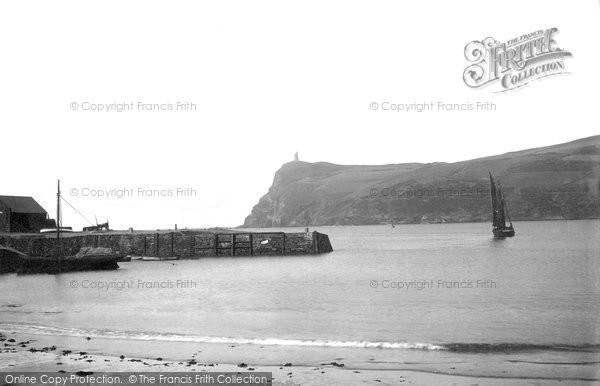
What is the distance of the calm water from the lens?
24.0m

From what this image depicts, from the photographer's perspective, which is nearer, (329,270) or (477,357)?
(477,357)

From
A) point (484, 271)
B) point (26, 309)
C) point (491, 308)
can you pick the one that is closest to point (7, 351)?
point (26, 309)

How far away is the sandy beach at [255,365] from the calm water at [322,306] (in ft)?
9.24

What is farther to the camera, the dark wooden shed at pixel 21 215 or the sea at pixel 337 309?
the dark wooden shed at pixel 21 215

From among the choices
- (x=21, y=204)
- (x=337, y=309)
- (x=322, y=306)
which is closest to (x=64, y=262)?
(x=21, y=204)

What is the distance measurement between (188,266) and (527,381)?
57.2m

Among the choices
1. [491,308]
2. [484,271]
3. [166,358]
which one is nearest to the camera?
[166,358]

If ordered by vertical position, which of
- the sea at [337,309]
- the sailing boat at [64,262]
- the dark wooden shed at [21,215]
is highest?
the dark wooden shed at [21,215]

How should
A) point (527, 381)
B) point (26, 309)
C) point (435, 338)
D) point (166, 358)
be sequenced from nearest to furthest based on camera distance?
1. point (527, 381)
2. point (166, 358)
3. point (435, 338)
4. point (26, 309)

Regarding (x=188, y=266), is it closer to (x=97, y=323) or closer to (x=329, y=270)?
(x=329, y=270)

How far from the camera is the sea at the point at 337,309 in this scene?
22.0 metres

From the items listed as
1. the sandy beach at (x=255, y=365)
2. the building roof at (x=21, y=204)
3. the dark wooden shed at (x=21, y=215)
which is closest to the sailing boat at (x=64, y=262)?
the dark wooden shed at (x=21, y=215)

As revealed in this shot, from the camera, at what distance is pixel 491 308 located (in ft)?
104

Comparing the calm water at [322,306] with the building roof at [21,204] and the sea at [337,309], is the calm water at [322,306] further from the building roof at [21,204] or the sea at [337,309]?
the building roof at [21,204]
